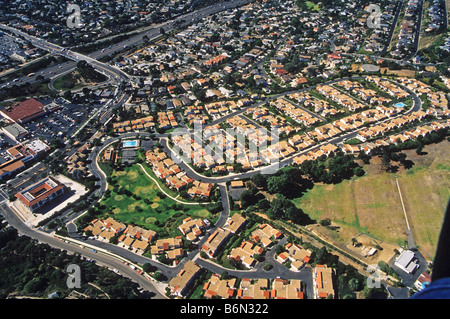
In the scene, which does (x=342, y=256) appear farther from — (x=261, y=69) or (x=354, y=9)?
(x=354, y=9)

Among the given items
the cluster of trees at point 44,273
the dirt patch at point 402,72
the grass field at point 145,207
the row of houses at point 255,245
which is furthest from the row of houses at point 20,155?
the dirt patch at point 402,72

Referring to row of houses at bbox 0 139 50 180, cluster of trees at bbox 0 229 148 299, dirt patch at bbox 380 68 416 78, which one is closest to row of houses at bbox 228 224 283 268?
cluster of trees at bbox 0 229 148 299

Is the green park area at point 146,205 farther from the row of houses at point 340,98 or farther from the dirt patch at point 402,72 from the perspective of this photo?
the dirt patch at point 402,72

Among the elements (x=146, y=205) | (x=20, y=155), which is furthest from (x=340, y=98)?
(x=20, y=155)

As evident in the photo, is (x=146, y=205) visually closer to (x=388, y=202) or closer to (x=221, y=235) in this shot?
(x=221, y=235)

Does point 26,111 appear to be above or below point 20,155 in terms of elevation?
above

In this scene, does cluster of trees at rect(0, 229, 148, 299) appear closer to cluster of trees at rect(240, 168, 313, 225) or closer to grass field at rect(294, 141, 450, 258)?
cluster of trees at rect(240, 168, 313, 225)
